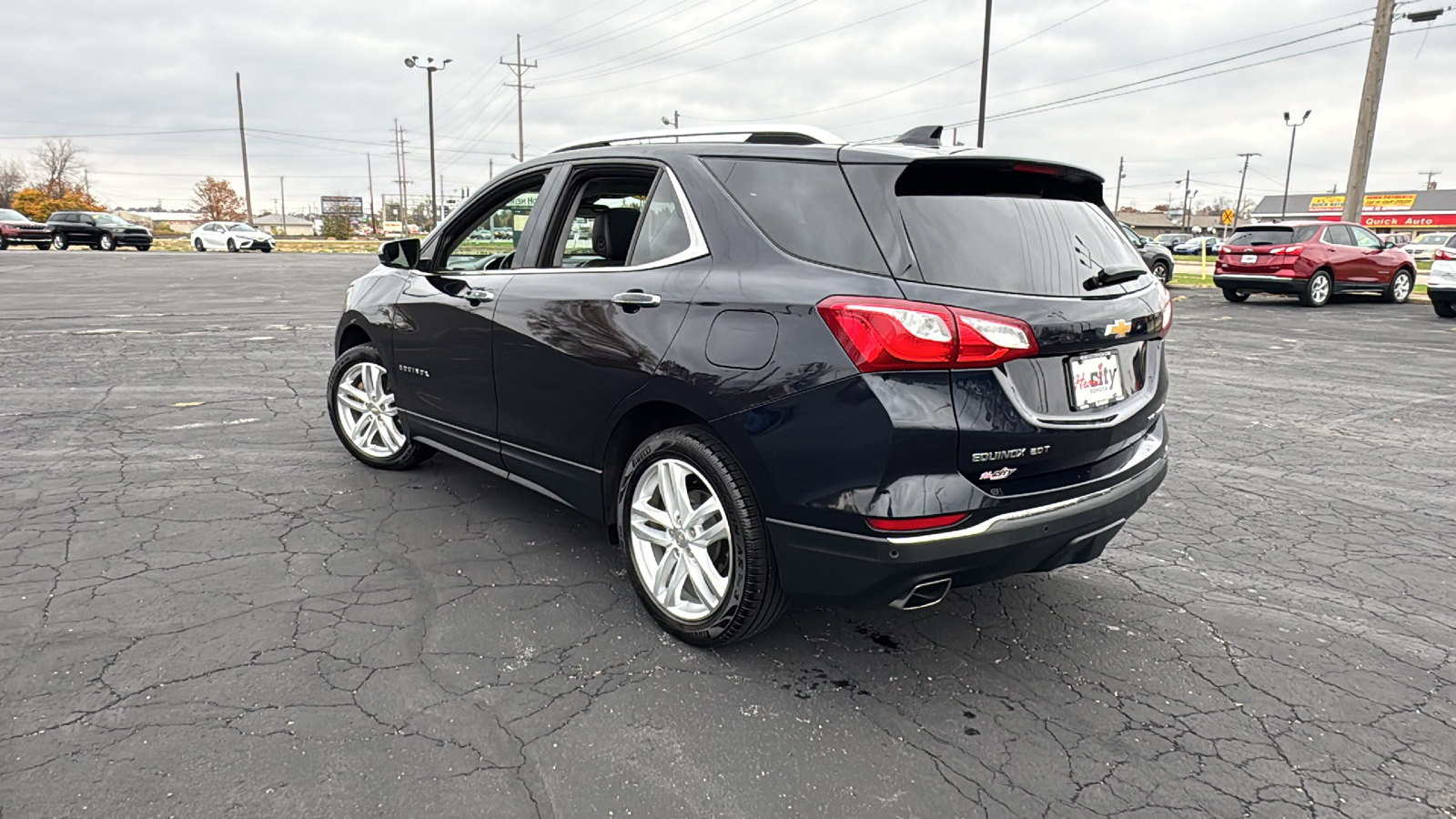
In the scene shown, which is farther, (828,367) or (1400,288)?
(1400,288)

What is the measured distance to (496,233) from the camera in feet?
13.7

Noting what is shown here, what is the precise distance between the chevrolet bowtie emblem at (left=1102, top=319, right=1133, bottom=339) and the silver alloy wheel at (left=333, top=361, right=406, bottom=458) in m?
3.56

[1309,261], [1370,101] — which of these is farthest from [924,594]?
[1370,101]

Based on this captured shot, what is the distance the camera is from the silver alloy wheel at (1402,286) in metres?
18.0

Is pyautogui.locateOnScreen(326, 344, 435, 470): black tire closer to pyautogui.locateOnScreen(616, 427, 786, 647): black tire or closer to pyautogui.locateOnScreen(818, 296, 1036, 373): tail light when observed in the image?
pyautogui.locateOnScreen(616, 427, 786, 647): black tire

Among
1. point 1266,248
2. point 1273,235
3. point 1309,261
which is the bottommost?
point 1309,261

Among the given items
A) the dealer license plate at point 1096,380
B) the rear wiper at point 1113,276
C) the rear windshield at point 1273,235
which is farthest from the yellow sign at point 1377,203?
the dealer license plate at point 1096,380

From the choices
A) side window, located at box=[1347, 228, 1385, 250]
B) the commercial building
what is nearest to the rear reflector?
side window, located at box=[1347, 228, 1385, 250]

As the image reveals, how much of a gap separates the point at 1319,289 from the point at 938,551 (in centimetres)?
1806

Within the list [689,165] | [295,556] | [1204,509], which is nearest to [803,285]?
[689,165]

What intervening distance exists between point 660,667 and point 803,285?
1337mm

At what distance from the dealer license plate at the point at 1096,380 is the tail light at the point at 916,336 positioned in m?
0.33

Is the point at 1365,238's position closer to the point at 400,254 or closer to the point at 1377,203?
the point at 400,254

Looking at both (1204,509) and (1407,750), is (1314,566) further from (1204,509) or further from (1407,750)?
(1407,750)
